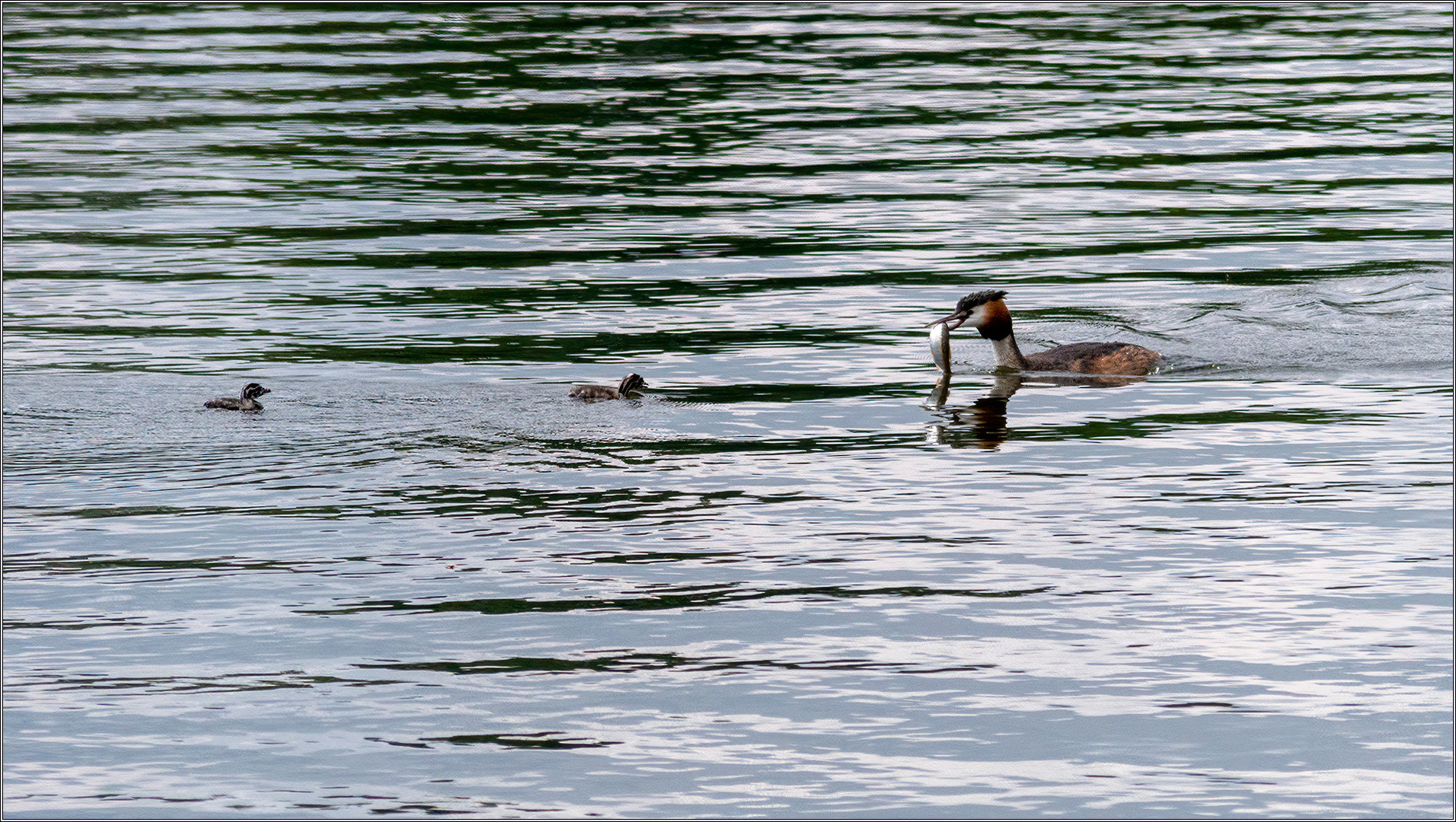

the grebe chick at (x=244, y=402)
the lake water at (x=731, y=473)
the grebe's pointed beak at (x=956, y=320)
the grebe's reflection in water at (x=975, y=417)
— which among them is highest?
the grebe's pointed beak at (x=956, y=320)

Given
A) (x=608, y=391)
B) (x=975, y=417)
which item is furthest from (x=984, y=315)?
(x=608, y=391)

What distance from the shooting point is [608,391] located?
16.7 m

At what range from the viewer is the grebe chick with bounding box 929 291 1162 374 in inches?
711

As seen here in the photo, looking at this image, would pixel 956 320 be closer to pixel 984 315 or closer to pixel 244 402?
pixel 984 315

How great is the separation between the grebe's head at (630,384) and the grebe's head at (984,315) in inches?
119

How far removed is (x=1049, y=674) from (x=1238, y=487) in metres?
4.14

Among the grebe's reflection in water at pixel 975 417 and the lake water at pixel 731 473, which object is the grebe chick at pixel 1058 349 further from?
the grebe's reflection in water at pixel 975 417

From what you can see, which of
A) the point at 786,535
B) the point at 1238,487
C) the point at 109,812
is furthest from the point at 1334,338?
the point at 109,812

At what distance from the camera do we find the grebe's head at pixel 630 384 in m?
16.7

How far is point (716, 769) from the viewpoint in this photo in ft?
30.8

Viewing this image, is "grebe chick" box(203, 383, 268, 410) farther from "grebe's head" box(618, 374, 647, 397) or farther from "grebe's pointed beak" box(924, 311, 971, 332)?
"grebe's pointed beak" box(924, 311, 971, 332)

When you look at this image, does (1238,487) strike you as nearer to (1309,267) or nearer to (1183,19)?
(1309,267)

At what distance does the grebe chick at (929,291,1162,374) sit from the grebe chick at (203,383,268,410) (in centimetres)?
608

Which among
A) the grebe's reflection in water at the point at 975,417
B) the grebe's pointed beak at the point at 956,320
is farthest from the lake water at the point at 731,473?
the grebe's pointed beak at the point at 956,320
